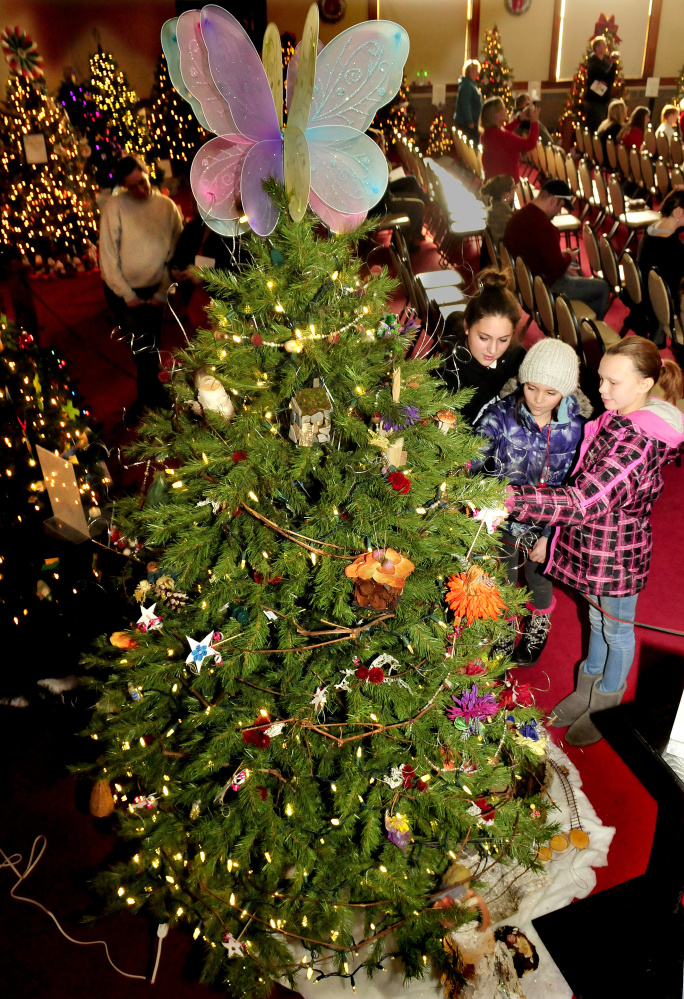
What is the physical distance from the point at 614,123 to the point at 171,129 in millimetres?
6137

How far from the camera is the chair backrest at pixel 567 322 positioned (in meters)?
4.35

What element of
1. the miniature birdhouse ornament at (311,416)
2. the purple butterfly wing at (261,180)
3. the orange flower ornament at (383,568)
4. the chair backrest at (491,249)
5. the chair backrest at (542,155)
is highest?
the purple butterfly wing at (261,180)

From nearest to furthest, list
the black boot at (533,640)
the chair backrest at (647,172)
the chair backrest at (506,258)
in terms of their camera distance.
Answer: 1. the black boot at (533,640)
2. the chair backrest at (506,258)
3. the chair backrest at (647,172)

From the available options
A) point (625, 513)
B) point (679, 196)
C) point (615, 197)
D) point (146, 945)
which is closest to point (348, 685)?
point (625, 513)

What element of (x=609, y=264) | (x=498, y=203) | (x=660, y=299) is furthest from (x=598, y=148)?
(x=660, y=299)

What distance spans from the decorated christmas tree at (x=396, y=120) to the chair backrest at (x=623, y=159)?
10.8ft

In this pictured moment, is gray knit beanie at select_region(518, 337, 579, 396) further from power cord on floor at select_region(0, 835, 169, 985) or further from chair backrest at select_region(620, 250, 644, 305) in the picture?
chair backrest at select_region(620, 250, 644, 305)

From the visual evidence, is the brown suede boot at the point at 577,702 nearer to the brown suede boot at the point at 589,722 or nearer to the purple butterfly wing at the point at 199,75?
the brown suede boot at the point at 589,722

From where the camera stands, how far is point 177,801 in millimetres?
1931

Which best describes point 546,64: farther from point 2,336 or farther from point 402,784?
point 402,784

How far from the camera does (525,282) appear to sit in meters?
5.11

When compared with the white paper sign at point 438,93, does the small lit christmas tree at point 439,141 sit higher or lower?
lower

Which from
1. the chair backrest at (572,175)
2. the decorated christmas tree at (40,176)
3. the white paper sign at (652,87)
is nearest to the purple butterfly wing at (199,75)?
the decorated christmas tree at (40,176)

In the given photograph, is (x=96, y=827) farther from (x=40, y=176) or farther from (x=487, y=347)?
(x=40, y=176)
